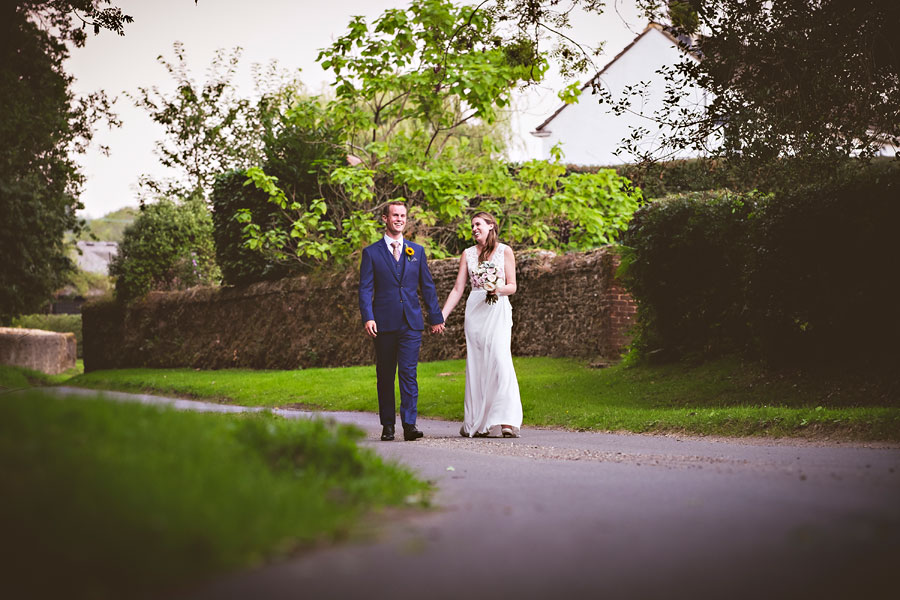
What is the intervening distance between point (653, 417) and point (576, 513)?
7.74 meters

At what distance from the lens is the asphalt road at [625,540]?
371 cm

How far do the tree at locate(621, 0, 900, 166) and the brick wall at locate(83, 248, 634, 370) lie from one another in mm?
6578

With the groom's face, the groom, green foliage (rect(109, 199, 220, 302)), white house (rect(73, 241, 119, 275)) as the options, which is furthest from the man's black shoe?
white house (rect(73, 241, 119, 275))

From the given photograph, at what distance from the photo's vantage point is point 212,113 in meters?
34.6

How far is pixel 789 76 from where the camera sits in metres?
11.4

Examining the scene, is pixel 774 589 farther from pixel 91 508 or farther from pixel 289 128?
pixel 289 128

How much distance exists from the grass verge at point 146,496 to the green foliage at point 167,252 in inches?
1246

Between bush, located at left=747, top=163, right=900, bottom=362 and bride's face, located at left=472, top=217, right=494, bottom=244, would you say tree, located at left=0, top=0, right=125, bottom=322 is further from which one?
bush, located at left=747, top=163, right=900, bottom=362

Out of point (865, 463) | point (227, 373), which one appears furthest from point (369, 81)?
point (865, 463)

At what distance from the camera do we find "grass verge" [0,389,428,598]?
11.8 feet

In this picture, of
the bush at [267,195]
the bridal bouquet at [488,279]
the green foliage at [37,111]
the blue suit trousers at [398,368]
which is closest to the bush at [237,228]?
the bush at [267,195]

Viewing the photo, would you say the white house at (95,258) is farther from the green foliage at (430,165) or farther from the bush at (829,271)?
the bush at (829,271)

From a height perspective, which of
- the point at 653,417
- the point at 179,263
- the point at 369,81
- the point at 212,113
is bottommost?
the point at 653,417

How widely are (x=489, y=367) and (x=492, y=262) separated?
125cm
